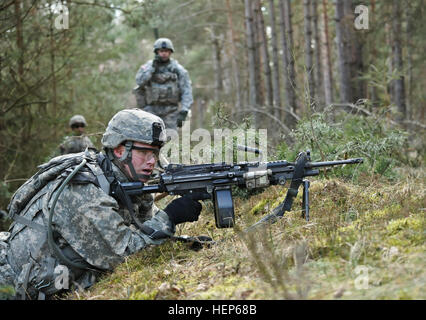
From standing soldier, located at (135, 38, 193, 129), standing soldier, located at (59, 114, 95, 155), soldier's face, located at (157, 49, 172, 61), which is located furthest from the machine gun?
soldier's face, located at (157, 49, 172, 61)

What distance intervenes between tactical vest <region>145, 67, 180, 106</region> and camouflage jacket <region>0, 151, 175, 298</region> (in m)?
6.82

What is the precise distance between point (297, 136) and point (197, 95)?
116 feet

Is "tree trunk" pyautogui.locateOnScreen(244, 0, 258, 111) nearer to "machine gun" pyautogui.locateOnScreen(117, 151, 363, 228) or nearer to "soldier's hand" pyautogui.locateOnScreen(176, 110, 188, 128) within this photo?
"soldier's hand" pyautogui.locateOnScreen(176, 110, 188, 128)

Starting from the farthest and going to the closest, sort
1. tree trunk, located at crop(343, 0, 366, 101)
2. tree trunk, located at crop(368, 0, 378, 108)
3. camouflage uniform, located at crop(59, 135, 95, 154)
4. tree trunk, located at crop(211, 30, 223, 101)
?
tree trunk, located at crop(211, 30, 223, 101) → tree trunk, located at crop(368, 0, 378, 108) → tree trunk, located at crop(343, 0, 366, 101) → camouflage uniform, located at crop(59, 135, 95, 154)

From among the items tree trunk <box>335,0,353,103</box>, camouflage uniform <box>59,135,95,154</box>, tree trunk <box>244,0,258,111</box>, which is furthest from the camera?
tree trunk <box>244,0,258,111</box>

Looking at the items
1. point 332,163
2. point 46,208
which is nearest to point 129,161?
point 46,208

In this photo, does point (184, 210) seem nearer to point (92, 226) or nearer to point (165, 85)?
point (92, 226)

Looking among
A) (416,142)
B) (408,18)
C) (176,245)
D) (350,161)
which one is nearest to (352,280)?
(350,161)

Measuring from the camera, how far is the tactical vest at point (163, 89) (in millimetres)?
11102

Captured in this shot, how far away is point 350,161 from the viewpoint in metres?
4.57

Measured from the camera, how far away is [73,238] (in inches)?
168

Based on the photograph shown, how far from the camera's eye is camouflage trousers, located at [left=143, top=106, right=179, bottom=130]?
1116cm

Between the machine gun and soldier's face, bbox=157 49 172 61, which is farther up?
soldier's face, bbox=157 49 172 61

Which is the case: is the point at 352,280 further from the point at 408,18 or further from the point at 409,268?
the point at 408,18
